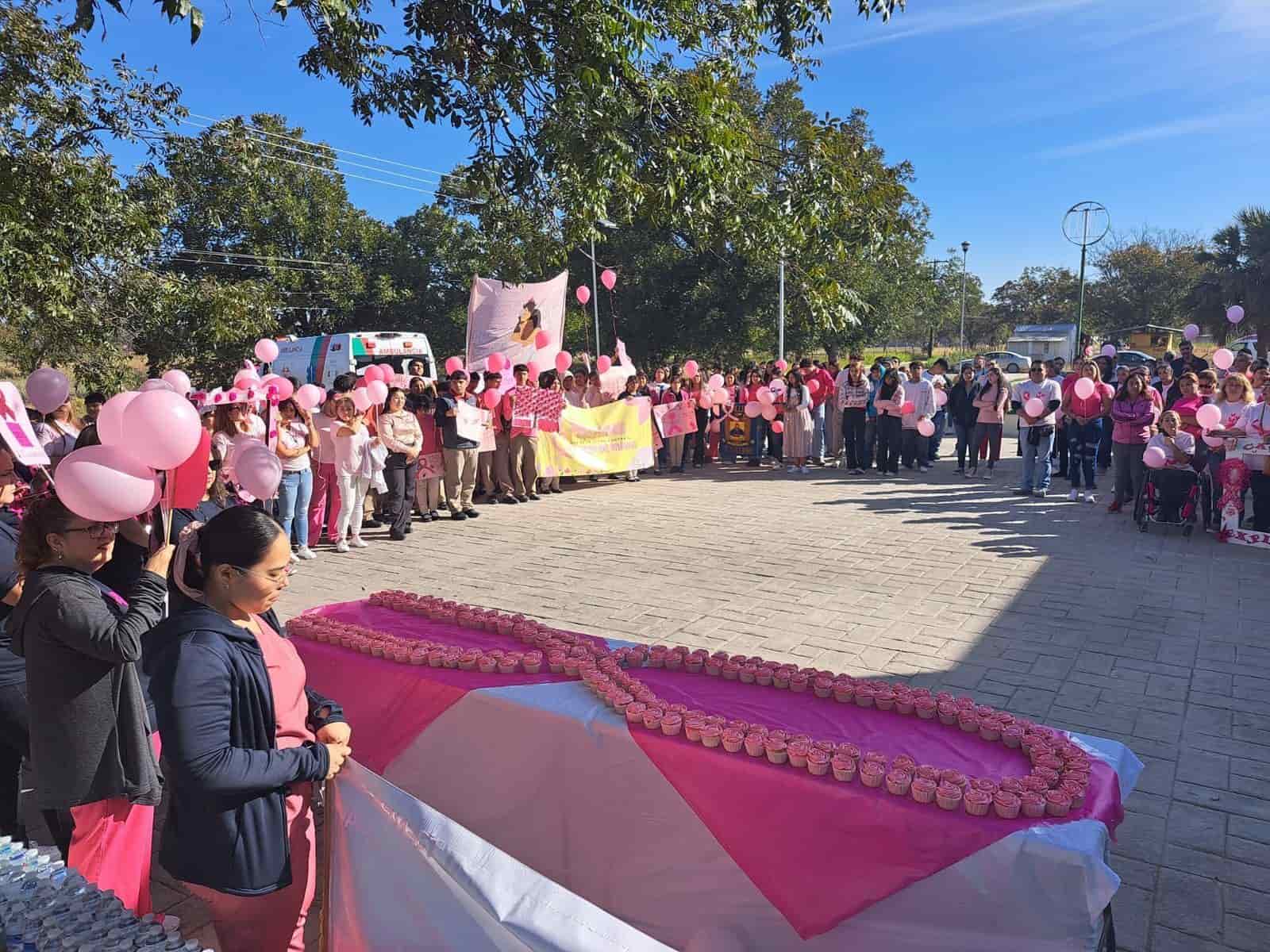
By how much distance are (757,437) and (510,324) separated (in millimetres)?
5243

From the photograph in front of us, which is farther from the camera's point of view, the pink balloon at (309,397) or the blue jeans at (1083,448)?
the blue jeans at (1083,448)

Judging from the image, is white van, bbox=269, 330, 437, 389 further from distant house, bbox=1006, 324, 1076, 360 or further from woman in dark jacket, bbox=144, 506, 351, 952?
distant house, bbox=1006, 324, 1076, 360

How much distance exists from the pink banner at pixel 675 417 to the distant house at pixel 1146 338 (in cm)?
3302

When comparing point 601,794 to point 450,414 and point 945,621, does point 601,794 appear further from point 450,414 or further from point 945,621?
point 450,414

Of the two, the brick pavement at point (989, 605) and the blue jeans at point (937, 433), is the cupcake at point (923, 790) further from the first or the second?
the blue jeans at point (937, 433)

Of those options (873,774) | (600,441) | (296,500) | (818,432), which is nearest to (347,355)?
(600,441)

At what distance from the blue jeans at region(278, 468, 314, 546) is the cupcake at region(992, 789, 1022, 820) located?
7.69 meters

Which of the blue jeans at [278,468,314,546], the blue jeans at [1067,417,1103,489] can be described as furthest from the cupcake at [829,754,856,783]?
the blue jeans at [1067,417,1103,489]

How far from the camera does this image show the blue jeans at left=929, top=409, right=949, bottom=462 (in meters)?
15.7

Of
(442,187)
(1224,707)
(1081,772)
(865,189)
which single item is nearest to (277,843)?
(1081,772)

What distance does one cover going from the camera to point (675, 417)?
15.1m

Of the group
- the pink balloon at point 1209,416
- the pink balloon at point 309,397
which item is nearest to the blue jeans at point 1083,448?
the pink balloon at point 1209,416

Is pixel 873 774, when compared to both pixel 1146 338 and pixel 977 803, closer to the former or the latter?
pixel 977 803

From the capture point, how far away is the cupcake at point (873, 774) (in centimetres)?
253
